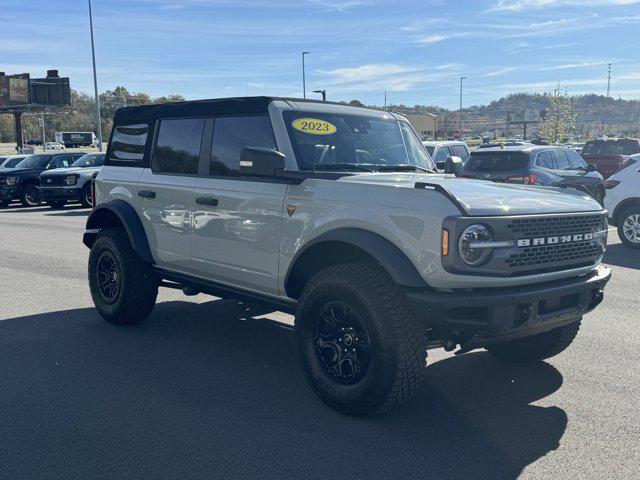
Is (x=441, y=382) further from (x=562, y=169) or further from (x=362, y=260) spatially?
(x=562, y=169)

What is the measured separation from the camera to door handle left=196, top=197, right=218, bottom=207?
16.8 ft

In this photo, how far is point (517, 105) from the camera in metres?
166

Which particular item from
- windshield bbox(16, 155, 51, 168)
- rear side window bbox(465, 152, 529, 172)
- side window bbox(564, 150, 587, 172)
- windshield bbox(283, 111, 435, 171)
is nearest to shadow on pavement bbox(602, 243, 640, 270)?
rear side window bbox(465, 152, 529, 172)

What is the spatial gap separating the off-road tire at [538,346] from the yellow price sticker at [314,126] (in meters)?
2.15

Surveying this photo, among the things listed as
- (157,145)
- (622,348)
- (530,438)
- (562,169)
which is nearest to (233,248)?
(157,145)

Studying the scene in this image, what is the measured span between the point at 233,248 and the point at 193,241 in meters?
0.55

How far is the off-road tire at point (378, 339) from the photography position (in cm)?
381

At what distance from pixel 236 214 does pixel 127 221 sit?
60.8 inches

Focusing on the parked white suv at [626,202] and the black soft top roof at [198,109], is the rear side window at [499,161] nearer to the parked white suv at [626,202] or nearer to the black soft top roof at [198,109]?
the parked white suv at [626,202]

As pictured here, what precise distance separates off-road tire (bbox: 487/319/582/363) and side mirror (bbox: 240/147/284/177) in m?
2.27

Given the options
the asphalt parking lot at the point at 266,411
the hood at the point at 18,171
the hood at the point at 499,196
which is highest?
the hood at the point at 499,196

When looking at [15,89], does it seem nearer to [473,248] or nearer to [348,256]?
[348,256]

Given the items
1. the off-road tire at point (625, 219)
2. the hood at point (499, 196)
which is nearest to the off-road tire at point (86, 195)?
the off-road tire at point (625, 219)

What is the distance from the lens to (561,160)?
14.1m
